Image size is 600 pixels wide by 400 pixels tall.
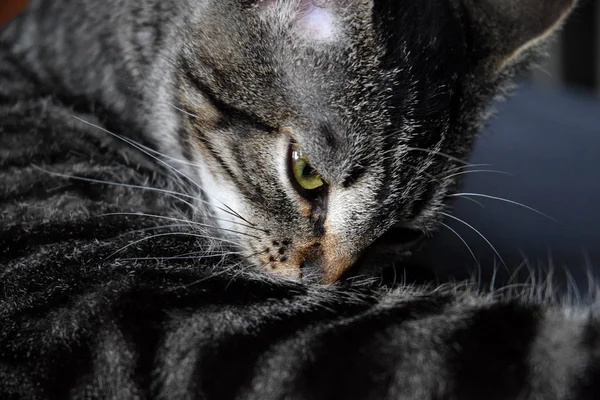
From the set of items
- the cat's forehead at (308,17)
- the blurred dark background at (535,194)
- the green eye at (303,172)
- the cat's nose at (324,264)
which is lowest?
the blurred dark background at (535,194)

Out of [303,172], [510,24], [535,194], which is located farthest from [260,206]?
[535,194]

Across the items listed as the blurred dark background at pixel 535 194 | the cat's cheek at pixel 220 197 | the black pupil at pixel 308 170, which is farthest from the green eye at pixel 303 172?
the blurred dark background at pixel 535 194

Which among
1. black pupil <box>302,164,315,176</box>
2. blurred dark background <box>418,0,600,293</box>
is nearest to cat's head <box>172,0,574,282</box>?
black pupil <box>302,164,315,176</box>

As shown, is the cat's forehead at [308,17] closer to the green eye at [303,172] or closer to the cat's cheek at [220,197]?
the green eye at [303,172]

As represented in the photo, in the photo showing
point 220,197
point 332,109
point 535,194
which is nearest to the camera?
point 332,109

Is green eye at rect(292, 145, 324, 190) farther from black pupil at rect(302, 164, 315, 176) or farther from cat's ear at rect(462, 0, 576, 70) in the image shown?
cat's ear at rect(462, 0, 576, 70)

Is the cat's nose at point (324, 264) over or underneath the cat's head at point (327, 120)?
underneath

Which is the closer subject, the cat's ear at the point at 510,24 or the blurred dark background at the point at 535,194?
the cat's ear at the point at 510,24

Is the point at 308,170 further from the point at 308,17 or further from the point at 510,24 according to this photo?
the point at 510,24
